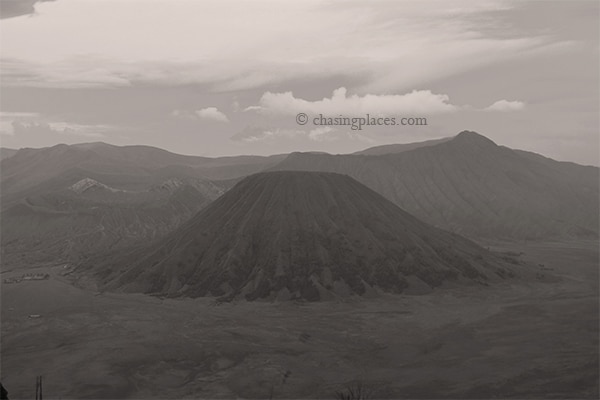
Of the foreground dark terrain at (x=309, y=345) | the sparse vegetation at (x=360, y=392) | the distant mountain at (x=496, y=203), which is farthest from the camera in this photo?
the distant mountain at (x=496, y=203)

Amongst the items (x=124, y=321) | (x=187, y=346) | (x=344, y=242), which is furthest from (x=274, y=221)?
(x=187, y=346)

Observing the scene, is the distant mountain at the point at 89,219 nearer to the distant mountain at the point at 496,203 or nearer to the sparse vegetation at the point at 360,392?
the distant mountain at the point at 496,203

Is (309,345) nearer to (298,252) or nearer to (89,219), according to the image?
(298,252)

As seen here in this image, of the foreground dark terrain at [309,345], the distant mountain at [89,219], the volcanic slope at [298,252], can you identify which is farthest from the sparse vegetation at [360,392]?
the distant mountain at [89,219]

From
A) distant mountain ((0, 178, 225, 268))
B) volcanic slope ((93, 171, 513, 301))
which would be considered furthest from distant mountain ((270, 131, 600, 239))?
distant mountain ((0, 178, 225, 268))

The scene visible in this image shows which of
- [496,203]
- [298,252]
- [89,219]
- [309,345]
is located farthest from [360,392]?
[496,203]
